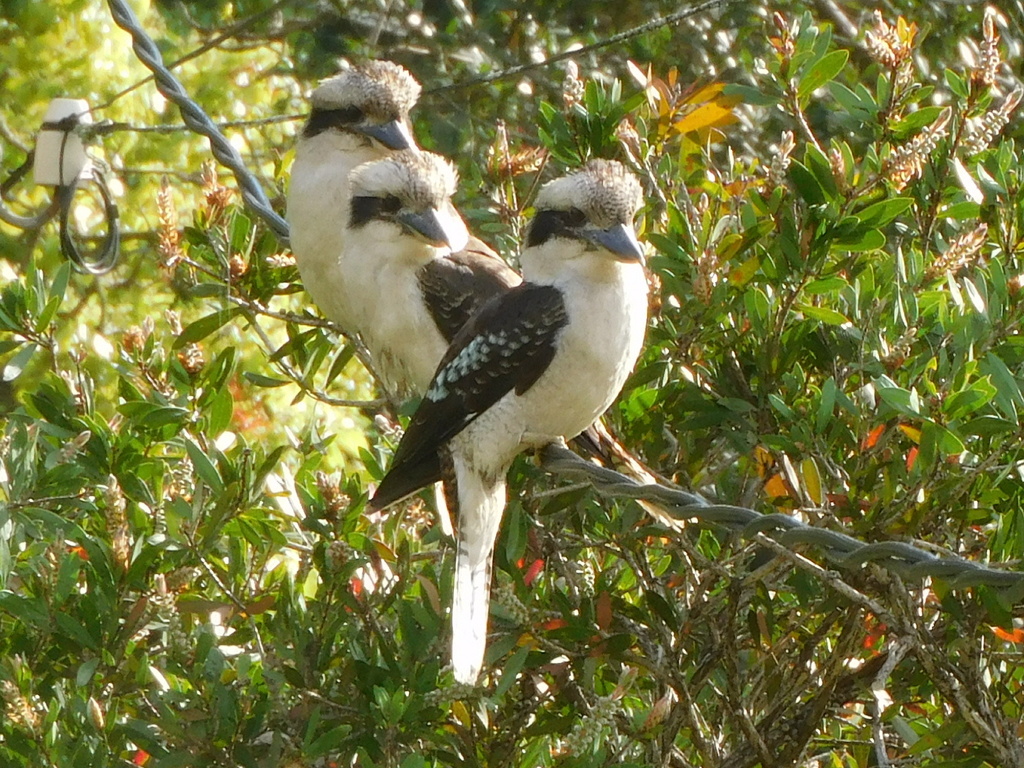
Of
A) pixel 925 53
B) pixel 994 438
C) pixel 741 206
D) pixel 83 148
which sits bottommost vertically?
pixel 925 53

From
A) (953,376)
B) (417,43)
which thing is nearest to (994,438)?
(953,376)

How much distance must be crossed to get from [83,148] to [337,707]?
3254 mm

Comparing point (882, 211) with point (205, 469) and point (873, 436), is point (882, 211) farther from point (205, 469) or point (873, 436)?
point (205, 469)

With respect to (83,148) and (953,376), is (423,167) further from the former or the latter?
(83,148)

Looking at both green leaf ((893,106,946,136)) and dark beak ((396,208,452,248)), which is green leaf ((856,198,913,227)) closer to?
green leaf ((893,106,946,136))

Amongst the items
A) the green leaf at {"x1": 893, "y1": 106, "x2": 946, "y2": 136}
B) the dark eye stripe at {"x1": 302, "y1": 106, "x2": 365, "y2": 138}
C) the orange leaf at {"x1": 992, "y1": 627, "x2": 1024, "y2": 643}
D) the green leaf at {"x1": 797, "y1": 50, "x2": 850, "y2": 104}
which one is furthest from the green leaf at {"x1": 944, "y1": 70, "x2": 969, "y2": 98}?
the dark eye stripe at {"x1": 302, "y1": 106, "x2": 365, "y2": 138}

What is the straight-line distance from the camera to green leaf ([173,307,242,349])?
2865mm

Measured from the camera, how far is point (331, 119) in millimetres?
3533

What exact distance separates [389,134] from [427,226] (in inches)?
19.4

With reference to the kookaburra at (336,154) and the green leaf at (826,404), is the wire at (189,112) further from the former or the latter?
the green leaf at (826,404)

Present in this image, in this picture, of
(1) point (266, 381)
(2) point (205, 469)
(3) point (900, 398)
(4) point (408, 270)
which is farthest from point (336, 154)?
(3) point (900, 398)

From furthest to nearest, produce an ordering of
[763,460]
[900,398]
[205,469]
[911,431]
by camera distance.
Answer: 1. [763,460]
2. [205,469]
3. [911,431]
4. [900,398]

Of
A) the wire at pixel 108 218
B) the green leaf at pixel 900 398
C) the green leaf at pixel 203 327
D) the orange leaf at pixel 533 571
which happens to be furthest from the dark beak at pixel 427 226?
the wire at pixel 108 218

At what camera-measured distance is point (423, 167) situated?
315 cm
